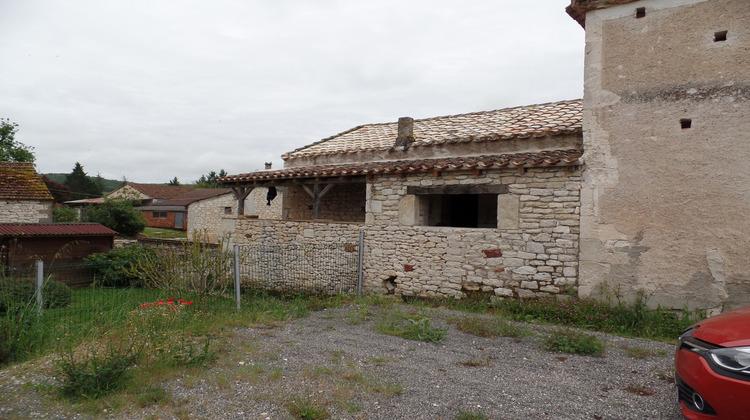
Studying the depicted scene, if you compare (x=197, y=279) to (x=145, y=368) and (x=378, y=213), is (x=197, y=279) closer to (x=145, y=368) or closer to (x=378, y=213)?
(x=145, y=368)

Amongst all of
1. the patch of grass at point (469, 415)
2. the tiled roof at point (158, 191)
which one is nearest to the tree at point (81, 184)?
the tiled roof at point (158, 191)

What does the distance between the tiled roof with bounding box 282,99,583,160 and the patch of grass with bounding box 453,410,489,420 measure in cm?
644

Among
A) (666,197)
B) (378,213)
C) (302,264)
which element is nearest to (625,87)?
(666,197)

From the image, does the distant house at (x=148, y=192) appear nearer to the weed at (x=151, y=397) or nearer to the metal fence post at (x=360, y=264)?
the metal fence post at (x=360, y=264)

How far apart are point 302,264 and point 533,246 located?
5.42m

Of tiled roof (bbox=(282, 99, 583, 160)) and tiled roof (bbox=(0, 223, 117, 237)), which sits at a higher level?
tiled roof (bbox=(282, 99, 583, 160))

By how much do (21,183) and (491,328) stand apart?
20510 millimetres

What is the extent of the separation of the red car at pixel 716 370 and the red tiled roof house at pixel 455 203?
3959 mm

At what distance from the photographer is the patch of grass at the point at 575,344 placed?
528 cm

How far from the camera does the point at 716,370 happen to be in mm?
2926

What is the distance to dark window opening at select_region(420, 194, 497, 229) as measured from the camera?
10.2m

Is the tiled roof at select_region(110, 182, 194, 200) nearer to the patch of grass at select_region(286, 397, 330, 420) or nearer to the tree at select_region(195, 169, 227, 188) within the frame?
the tree at select_region(195, 169, 227, 188)

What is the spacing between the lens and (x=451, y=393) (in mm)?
3980

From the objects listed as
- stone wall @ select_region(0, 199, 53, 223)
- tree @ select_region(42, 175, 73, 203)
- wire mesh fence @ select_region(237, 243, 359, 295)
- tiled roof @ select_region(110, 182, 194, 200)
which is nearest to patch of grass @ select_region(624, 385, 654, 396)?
wire mesh fence @ select_region(237, 243, 359, 295)
